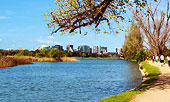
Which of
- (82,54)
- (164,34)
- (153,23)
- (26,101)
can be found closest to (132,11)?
(153,23)

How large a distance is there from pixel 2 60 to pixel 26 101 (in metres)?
30.5

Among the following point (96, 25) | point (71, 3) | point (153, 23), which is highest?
point (153, 23)

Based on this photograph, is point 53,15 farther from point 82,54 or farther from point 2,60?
point 82,54

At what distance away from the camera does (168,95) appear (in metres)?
9.92

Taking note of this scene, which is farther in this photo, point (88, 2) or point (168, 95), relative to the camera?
point (88, 2)

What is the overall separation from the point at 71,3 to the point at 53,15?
1.07 meters

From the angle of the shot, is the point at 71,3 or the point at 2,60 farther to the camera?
the point at 2,60

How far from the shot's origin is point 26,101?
1213cm

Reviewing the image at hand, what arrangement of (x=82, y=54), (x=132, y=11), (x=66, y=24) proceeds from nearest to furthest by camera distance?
(x=66, y=24) → (x=132, y=11) → (x=82, y=54)

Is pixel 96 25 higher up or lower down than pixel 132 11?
lower down

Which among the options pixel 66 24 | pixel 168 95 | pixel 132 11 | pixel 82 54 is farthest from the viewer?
pixel 82 54

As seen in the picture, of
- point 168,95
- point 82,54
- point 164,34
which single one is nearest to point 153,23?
point 164,34

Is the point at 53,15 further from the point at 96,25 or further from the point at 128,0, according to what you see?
the point at 128,0

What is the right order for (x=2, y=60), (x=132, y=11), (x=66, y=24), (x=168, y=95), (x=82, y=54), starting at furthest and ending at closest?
(x=82, y=54) < (x=2, y=60) < (x=132, y=11) < (x=66, y=24) < (x=168, y=95)
